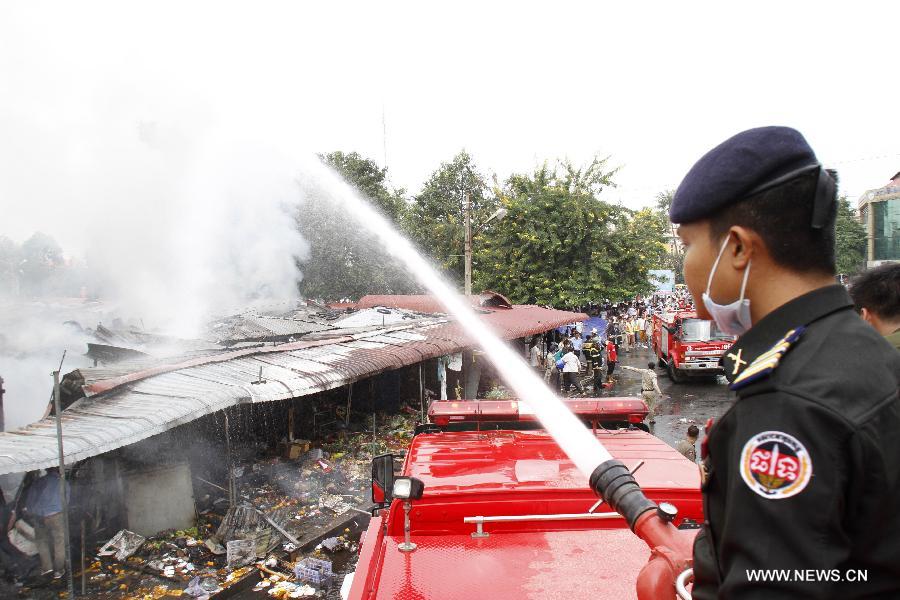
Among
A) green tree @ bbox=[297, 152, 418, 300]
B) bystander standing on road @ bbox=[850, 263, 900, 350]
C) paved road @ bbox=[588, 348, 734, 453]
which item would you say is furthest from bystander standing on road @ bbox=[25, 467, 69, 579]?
green tree @ bbox=[297, 152, 418, 300]

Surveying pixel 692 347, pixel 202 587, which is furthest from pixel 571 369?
pixel 202 587

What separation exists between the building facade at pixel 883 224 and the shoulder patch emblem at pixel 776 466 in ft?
146

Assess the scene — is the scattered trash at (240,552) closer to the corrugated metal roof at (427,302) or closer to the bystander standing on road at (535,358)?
the corrugated metal roof at (427,302)

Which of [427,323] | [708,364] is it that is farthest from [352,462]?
[708,364]

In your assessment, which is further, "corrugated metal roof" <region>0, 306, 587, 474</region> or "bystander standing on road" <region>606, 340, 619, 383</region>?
"bystander standing on road" <region>606, 340, 619, 383</region>

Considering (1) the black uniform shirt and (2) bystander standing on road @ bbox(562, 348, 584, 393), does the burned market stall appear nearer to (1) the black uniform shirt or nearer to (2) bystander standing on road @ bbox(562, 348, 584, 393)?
(2) bystander standing on road @ bbox(562, 348, 584, 393)

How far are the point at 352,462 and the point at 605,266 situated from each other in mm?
13759

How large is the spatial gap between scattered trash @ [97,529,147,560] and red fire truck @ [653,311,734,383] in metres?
14.6

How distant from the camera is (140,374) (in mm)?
7965

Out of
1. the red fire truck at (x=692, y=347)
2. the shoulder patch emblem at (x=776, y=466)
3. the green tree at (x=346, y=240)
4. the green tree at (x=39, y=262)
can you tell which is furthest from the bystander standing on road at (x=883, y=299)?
the green tree at (x=39, y=262)

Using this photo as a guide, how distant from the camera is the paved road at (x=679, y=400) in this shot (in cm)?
1295

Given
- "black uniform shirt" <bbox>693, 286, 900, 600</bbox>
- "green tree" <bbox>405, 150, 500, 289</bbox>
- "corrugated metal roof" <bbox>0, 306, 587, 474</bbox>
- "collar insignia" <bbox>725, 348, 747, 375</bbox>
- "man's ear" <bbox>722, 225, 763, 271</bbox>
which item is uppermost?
"green tree" <bbox>405, 150, 500, 289</bbox>

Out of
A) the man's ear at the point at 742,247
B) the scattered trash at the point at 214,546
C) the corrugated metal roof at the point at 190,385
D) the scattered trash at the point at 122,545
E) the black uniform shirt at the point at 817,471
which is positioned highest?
the man's ear at the point at 742,247

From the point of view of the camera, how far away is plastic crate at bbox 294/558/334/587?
6.64 metres
